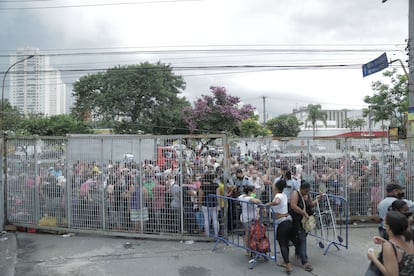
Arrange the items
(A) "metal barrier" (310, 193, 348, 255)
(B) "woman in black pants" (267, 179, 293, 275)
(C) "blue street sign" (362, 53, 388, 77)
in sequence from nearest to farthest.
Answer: (B) "woman in black pants" (267, 179, 293, 275) → (A) "metal barrier" (310, 193, 348, 255) → (C) "blue street sign" (362, 53, 388, 77)

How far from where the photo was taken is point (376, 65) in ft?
32.4

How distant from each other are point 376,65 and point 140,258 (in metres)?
8.44

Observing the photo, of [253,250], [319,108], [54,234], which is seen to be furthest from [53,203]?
[319,108]

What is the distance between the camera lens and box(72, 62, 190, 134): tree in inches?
1626

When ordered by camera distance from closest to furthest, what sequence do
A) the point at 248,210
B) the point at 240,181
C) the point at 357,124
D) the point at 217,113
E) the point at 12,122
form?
the point at 248,210 → the point at 240,181 → the point at 217,113 → the point at 12,122 → the point at 357,124

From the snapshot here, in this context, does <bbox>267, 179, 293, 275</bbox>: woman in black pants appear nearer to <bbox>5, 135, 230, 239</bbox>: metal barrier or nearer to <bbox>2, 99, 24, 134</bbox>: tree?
<bbox>5, 135, 230, 239</bbox>: metal barrier

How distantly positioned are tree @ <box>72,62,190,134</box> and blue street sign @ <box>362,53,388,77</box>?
103 feet

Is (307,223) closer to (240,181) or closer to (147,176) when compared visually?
(240,181)

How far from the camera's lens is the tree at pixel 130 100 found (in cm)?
4131

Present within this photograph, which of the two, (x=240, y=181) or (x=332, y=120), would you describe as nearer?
(x=240, y=181)

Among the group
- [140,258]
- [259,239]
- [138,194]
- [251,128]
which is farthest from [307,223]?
[251,128]

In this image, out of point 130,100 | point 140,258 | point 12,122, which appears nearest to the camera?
point 140,258

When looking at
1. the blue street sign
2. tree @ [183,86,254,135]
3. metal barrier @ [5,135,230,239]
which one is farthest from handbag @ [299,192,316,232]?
tree @ [183,86,254,135]

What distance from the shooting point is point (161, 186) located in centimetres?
732
